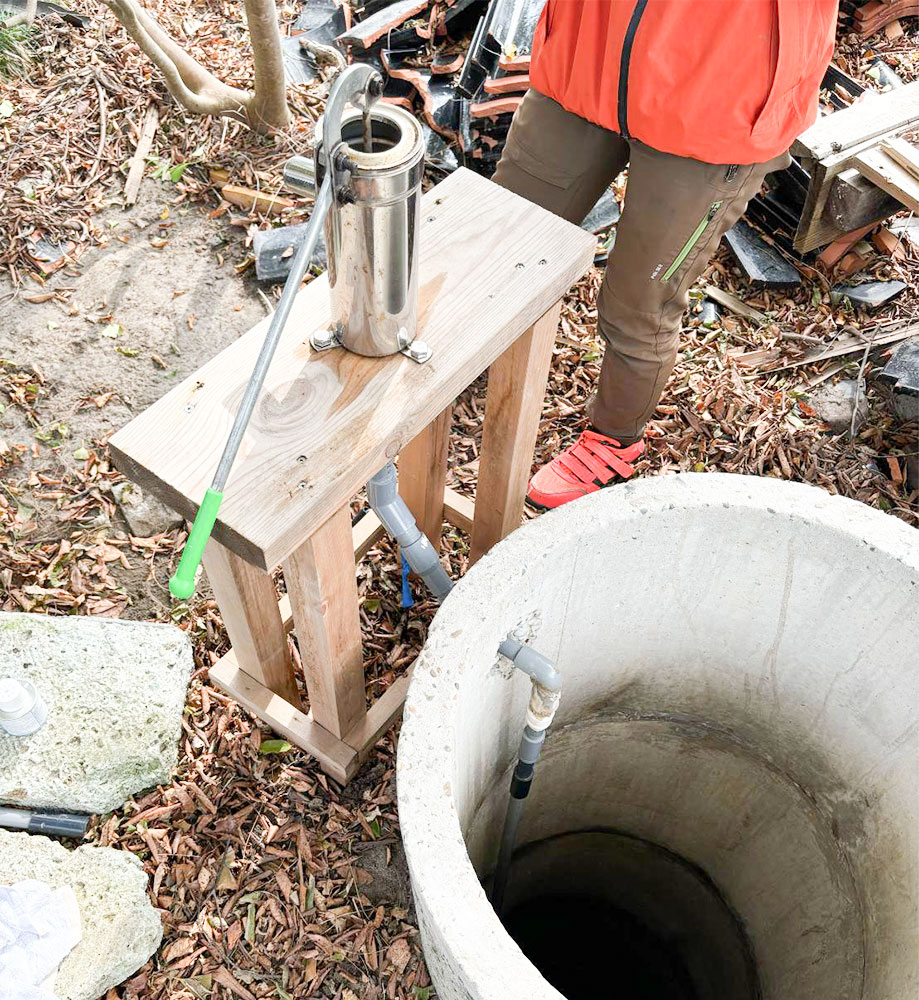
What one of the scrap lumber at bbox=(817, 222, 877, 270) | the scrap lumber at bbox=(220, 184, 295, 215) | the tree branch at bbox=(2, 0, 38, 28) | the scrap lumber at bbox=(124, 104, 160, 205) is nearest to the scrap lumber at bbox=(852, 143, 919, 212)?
the scrap lumber at bbox=(817, 222, 877, 270)

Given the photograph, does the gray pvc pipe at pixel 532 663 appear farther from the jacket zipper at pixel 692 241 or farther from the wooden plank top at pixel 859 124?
the wooden plank top at pixel 859 124

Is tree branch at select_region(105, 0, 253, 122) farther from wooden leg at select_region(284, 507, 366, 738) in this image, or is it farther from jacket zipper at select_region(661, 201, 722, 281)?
wooden leg at select_region(284, 507, 366, 738)

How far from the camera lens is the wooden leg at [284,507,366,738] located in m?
1.79

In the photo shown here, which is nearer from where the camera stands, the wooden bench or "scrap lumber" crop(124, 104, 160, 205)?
the wooden bench

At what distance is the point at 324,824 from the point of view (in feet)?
8.02

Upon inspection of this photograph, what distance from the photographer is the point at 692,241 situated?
2.40m

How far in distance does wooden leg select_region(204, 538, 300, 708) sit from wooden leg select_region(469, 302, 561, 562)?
24.6 inches

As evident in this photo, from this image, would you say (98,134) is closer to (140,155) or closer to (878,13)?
(140,155)

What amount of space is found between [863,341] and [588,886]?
7.15ft

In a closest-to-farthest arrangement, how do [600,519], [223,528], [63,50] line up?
[223,528] → [600,519] → [63,50]

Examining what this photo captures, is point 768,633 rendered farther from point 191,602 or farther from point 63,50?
point 63,50

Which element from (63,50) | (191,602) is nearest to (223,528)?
(191,602)

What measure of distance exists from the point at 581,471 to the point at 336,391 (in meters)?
1.40

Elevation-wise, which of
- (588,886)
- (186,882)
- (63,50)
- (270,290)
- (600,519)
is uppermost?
(600,519)
